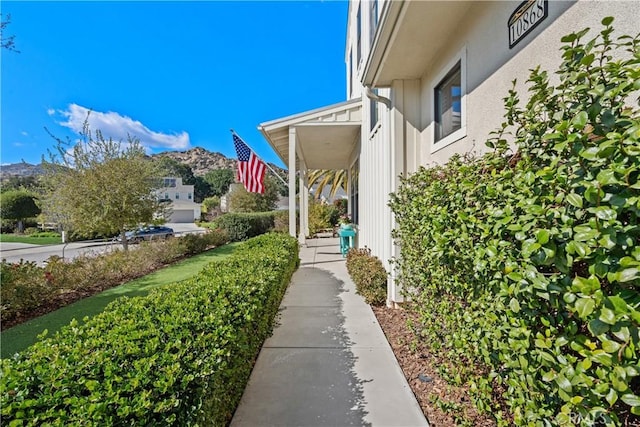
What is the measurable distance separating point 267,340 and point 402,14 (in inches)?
169

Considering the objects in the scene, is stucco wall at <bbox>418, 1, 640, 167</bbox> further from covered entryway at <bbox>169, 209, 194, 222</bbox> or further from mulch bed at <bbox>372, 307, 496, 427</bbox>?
covered entryway at <bbox>169, 209, 194, 222</bbox>

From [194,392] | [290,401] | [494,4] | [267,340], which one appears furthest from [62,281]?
[494,4]

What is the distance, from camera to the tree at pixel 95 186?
10.4 metres

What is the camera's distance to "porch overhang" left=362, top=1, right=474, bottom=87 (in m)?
3.23

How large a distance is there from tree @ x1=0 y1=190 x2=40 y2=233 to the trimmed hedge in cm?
3519

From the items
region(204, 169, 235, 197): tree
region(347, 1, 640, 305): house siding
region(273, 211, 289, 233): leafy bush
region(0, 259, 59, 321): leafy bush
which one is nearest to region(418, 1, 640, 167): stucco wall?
region(347, 1, 640, 305): house siding

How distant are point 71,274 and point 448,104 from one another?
28.6 ft

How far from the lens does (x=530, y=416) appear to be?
1447 mm

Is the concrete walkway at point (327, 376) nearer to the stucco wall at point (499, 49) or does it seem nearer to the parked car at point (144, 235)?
the stucco wall at point (499, 49)

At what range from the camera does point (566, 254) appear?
1.18 meters

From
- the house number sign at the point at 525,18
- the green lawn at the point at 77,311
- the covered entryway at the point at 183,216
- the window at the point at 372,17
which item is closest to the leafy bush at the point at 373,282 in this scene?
the house number sign at the point at 525,18

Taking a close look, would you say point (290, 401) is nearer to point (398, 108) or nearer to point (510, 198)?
point (510, 198)

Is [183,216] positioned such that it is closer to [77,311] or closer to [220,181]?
[220,181]

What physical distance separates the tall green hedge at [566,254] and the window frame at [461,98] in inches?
66.1
